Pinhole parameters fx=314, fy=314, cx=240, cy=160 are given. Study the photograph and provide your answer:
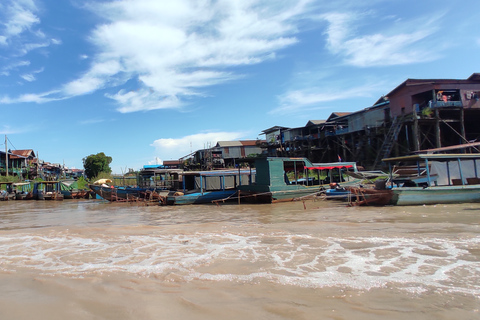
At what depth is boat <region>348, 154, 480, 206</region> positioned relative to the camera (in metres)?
11.4

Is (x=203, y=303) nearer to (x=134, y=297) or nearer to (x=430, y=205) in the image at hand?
(x=134, y=297)

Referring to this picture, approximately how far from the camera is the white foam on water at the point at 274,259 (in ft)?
12.2

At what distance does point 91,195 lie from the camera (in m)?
27.0

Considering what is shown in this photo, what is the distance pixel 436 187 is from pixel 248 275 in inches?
419

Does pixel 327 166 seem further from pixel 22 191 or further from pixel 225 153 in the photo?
pixel 22 191

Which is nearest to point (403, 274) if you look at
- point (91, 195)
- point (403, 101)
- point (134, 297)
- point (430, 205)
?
point (134, 297)

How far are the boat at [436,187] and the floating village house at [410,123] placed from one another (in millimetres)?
7009

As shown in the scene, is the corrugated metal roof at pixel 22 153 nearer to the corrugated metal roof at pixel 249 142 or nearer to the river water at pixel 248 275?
the corrugated metal roof at pixel 249 142

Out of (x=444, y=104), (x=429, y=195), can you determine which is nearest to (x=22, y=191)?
A: (x=429, y=195)

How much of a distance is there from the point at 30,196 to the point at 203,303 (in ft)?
99.8

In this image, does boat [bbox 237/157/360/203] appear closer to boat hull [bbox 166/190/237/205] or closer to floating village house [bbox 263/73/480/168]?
boat hull [bbox 166/190/237/205]

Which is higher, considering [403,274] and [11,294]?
[11,294]

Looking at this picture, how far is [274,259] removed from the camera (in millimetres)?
4562

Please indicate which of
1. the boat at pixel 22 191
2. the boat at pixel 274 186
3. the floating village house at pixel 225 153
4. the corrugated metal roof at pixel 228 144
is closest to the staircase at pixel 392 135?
the boat at pixel 274 186
